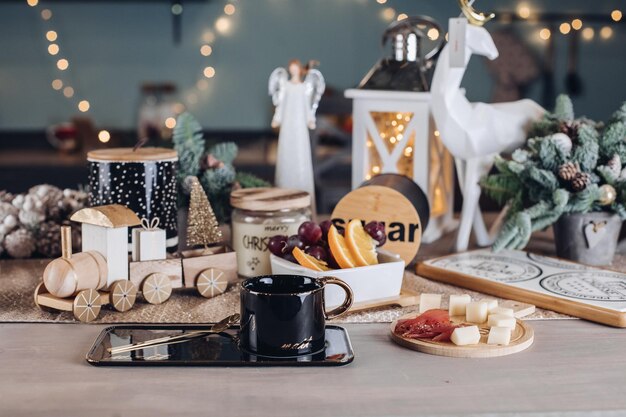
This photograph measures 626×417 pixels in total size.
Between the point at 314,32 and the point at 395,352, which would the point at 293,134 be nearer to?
the point at 395,352

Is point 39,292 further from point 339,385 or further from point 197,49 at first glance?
point 197,49

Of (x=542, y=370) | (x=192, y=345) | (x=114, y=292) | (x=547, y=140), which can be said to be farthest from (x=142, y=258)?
(x=547, y=140)

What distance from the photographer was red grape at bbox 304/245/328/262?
3.69ft

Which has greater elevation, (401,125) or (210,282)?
(401,125)

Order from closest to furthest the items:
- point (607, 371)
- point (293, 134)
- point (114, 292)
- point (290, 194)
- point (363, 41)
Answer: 1. point (607, 371)
2. point (114, 292)
3. point (290, 194)
4. point (293, 134)
5. point (363, 41)

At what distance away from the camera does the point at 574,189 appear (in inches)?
50.6

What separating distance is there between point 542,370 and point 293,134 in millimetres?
741

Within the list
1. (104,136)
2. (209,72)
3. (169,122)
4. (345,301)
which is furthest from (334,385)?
(209,72)

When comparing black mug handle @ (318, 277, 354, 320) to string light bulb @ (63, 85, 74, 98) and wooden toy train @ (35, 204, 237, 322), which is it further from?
string light bulb @ (63, 85, 74, 98)

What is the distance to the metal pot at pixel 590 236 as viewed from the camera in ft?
4.32

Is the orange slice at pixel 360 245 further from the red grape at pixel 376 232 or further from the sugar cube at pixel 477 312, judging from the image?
the sugar cube at pixel 477 312

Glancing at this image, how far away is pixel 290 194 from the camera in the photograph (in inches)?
49.6

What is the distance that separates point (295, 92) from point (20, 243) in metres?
0.55

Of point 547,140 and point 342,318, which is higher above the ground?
point 547,140
